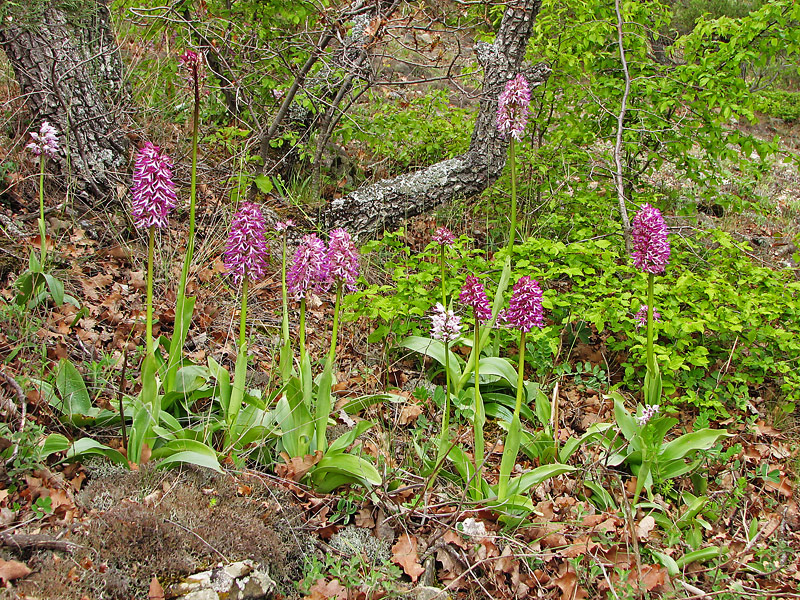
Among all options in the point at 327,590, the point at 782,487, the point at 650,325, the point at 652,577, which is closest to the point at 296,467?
the point at 327,590

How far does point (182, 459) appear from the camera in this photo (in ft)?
7.31

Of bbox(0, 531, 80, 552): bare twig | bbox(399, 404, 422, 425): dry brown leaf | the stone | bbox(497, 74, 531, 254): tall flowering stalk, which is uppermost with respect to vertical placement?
bbox(497, 74, 531, 254): tall flowering stalk

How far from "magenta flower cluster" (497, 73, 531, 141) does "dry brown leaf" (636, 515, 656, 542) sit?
6.56ft

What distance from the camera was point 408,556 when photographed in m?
2.37

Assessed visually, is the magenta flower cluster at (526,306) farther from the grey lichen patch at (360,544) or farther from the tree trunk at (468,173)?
the tree trunk at (468,173)

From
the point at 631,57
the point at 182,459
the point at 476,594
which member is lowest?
the point at 476,594

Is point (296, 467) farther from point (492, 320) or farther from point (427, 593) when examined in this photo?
point (492, 320)

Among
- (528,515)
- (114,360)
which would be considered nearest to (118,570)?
(114,360)

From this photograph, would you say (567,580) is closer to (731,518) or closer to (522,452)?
(522,452)

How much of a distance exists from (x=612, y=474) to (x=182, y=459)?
204 cm

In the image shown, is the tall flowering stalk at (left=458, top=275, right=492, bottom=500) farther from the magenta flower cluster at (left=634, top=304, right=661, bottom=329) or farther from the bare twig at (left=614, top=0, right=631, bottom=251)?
the bare twig at (left=614, top=0, right=631, bottom=251)

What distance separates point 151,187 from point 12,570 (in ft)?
4.64

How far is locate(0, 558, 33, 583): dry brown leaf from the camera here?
1761mm

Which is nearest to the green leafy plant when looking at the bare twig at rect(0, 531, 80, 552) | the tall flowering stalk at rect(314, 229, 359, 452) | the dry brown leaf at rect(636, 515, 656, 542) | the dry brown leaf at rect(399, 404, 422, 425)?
the dry brown leaf at rect(636, 515, 656, 542)
